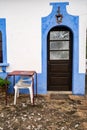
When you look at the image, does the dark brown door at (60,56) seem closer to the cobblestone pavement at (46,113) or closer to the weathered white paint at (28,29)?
the weathered white paint at (28,29)

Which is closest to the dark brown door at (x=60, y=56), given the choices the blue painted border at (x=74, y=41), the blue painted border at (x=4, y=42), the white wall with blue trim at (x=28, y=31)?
the blue painted border at (x=74, y=41)

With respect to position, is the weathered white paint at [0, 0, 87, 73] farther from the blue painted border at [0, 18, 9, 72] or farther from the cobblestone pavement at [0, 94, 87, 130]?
the cobblestone pavement at [0, 94, 87, 130]

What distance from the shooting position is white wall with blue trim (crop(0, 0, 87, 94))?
7214 millimetres

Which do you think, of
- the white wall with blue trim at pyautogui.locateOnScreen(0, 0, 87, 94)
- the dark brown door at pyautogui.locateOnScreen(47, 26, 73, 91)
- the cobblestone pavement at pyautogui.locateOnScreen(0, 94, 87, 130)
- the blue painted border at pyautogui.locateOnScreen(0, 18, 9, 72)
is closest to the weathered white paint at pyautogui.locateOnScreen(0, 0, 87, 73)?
the white wall with blue trim at pyautogui.locateOnScreen(0, 0, 87, 94)

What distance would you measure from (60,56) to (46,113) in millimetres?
2573

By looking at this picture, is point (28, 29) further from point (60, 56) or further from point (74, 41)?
point (74, 41)

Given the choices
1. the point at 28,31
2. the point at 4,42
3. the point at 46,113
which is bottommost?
the point at 46,113

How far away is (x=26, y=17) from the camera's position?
730cm

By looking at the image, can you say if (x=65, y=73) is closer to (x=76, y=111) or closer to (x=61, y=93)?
(x=61, y=93)

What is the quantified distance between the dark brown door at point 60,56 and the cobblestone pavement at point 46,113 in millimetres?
735

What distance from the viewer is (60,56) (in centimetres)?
768

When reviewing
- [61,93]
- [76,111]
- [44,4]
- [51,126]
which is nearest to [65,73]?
[61,93]

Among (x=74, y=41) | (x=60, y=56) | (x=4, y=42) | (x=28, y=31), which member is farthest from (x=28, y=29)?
(x=74, y=41)

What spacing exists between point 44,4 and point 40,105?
335 cm
